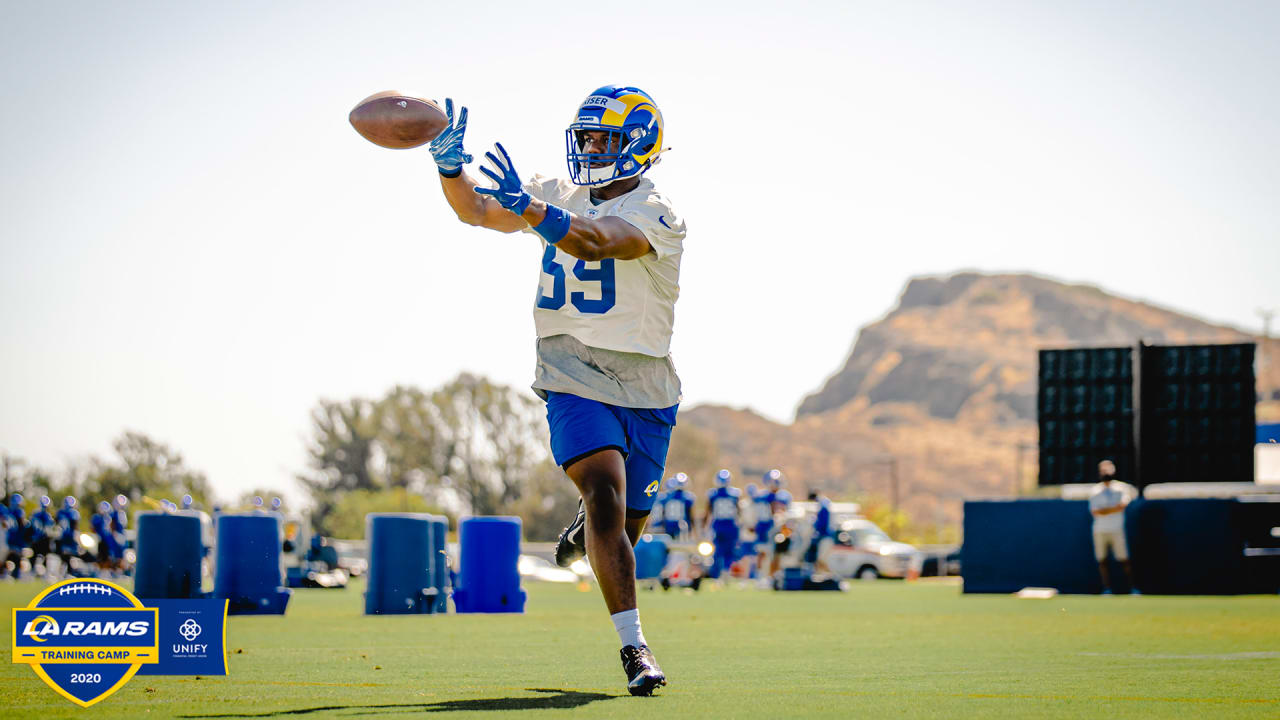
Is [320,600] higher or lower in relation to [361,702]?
lower

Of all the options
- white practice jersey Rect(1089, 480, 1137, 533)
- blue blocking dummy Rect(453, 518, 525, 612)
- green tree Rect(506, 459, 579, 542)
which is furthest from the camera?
green tree Rect(506, 459, 579, 542)

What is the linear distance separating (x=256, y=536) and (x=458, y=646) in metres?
3.89

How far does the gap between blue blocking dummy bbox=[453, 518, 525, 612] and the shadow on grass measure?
8365 mm

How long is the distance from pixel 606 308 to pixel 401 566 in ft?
23.0

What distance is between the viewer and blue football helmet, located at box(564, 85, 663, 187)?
6.24m

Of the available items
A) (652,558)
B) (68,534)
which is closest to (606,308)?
(652,558)

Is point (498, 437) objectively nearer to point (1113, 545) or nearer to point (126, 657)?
point (1113, 545)

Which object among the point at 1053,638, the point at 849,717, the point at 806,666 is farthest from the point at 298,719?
the point at 1053,638

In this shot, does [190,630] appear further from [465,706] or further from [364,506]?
[364,506]

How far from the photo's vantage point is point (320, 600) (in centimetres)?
1775

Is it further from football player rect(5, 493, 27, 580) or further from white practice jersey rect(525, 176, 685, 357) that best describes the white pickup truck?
white practice jersey rect(525, 176, 685, 357)

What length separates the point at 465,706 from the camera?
5.09 metres

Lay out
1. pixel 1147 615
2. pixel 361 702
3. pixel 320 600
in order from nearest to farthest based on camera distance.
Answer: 1. pixel 361 702
2. pixel 1147 615
3. pixel 320 600

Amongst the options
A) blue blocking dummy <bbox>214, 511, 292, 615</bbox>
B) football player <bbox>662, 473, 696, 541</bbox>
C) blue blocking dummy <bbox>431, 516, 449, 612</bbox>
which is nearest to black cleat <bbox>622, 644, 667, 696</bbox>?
blue blocking dummy <bbox>214, 511, 292, 615</bbox>
